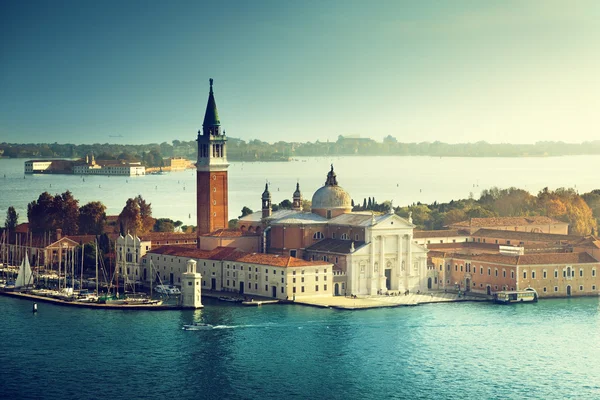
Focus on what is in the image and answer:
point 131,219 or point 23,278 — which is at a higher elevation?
point 131,219

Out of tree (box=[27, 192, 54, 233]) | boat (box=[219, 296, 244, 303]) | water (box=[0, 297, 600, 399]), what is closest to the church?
water (box=[0, 297, 600, 399])

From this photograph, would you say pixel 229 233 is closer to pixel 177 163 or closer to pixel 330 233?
pixel 330 233

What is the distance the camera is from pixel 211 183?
54.6 metres

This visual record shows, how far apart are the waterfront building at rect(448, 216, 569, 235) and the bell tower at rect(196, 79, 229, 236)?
37.0 ft

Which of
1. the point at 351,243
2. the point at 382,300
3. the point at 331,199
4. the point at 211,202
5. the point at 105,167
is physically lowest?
the point at 382,300

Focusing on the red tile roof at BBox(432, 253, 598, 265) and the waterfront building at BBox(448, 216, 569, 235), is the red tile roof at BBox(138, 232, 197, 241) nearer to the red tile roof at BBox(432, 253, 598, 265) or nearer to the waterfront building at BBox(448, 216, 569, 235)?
the waterfront building at BBox(448, 216, 569, 235)

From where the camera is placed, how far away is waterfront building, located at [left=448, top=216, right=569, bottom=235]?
57.9 metres

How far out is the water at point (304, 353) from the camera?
3359cm

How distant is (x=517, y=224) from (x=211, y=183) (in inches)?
608

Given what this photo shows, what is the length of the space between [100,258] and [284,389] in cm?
2193

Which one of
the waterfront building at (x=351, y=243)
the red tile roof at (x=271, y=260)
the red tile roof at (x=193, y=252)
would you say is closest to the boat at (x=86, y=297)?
the red tile roof at (x=193, y=252)

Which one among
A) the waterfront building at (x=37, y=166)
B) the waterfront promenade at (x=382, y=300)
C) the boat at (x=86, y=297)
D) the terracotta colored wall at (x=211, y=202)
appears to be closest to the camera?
the waterfront promenade at (x=382, y=300)

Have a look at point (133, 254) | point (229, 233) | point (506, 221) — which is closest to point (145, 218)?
point (133, 254)

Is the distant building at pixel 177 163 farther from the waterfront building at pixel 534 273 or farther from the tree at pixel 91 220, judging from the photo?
the waterfront building at pixel 534 273
